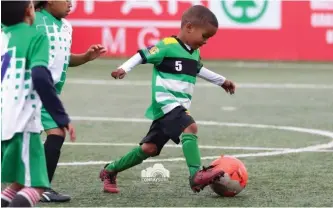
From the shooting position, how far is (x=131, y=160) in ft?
27.6

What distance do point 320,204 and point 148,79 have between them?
10.5 meters

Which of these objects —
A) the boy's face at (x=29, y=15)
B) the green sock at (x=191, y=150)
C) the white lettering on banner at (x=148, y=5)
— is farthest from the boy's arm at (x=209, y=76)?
the white lettering on banner at (x=148, y=5)

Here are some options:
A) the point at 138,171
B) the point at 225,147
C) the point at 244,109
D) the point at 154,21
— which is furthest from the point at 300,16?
the point at 138,171

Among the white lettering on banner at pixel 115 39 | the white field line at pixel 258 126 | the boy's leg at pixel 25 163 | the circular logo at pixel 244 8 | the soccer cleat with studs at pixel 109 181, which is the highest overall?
the boy's leg at pixel 25 163

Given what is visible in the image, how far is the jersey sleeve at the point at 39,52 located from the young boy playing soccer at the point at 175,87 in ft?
5.54

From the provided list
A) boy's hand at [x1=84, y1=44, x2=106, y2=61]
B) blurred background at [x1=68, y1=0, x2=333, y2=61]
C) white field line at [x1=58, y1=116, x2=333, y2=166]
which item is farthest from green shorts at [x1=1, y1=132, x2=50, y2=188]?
blurred background at [x1=68, y1=0, x2=333, y2=61]

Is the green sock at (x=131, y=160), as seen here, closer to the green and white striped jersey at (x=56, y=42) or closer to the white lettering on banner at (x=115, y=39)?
the green and white striped jersey at (x=56, y=42)

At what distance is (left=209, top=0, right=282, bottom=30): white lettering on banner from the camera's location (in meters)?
20.2

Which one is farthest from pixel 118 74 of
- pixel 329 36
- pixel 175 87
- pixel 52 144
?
pixel 329 36

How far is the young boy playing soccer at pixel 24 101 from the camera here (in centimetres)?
632

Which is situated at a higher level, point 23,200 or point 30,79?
point 30,79

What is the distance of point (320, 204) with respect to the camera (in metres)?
7.57

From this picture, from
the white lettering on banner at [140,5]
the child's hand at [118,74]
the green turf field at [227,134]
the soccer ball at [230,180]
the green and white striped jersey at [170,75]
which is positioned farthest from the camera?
the white lettering on banner at [140,5]

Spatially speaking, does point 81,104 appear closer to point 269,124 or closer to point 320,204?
point 269,124
